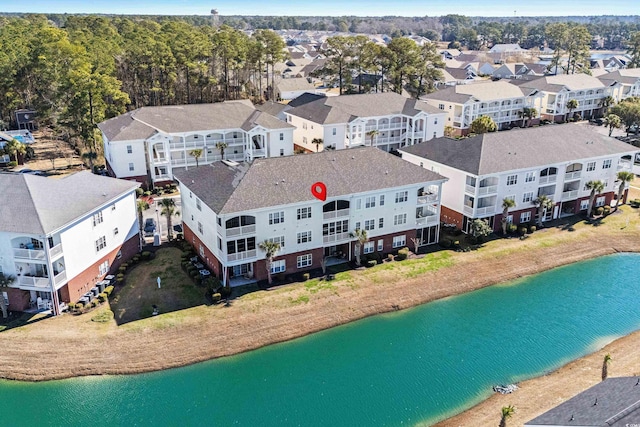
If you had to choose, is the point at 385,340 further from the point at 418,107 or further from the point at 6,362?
the point at 418,107

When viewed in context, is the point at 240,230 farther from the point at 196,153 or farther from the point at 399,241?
the point at 196,153

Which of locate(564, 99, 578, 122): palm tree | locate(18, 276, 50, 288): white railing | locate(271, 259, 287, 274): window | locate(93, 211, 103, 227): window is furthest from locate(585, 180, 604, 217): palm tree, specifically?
locate(18, 276, 50, 288): white railing

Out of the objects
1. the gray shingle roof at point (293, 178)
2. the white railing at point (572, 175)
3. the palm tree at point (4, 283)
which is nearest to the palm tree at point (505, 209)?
the gray shingle roof at point (293, 178)

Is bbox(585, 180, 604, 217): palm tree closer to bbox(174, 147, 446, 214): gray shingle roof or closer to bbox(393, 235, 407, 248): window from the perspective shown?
bbox(174, 147, 446, 214): gray shingle roof

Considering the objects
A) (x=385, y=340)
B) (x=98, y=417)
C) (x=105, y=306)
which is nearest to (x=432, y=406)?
(x=385, y=340)

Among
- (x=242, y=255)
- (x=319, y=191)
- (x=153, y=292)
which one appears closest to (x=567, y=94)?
(x=319, y=191)

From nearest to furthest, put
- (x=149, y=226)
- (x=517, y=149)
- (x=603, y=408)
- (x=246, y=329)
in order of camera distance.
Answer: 1. (x=603, y=408)
2. (x=246, y=329)
3. (x=149, y=226)
4. (x=517, y=149)

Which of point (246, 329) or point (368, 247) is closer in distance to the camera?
point (246, 329)
